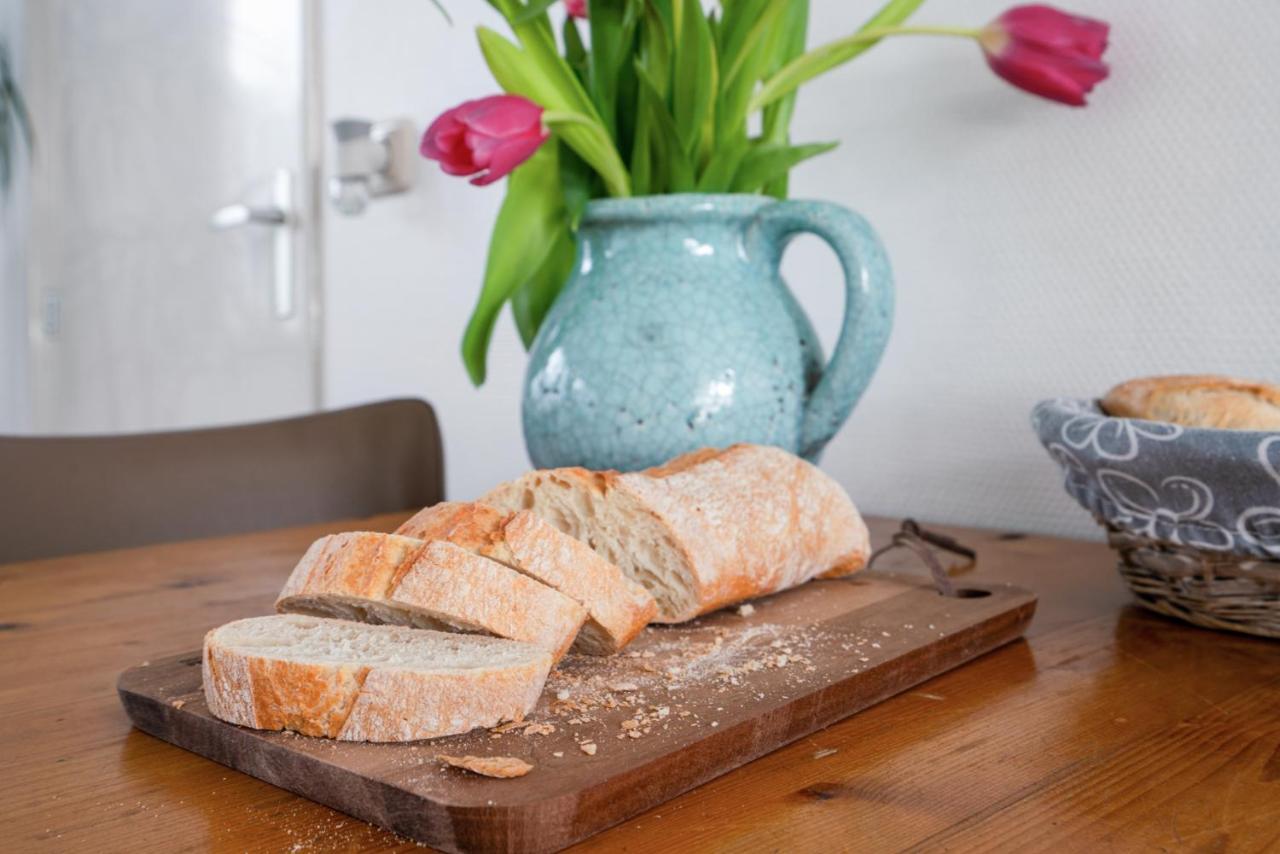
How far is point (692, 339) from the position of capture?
0.97m

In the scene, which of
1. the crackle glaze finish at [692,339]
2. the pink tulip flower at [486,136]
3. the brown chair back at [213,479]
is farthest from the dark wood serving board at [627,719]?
the brown chair back at [213,479]

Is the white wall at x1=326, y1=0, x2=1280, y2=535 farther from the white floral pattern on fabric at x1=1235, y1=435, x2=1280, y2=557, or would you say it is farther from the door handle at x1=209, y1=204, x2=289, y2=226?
the door handle at x1=209, y1=204, x2=289, y2=226

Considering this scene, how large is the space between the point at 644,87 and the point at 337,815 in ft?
2.46

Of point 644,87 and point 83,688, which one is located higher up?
point 644,87

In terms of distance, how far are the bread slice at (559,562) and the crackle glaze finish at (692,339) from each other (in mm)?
306

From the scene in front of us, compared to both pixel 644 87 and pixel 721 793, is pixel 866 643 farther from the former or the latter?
pixel 644 87

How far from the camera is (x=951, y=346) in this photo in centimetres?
138

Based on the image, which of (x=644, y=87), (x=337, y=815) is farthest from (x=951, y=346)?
(x=337, y=815)

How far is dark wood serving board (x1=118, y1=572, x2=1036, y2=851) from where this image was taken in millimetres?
443

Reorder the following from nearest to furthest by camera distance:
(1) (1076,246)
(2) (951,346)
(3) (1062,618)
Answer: (3) (1062,618) → (1) (1076,246) → (2) (951,346)

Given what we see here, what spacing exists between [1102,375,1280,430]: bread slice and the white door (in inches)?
80.7

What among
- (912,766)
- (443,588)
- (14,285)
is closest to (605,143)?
(443,588)

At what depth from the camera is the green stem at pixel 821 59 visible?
108 centimetres

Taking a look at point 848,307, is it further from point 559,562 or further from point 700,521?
point 559,562
